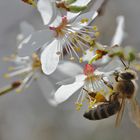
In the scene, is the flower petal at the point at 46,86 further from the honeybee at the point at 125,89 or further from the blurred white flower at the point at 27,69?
the honeybee at the point at 125,89

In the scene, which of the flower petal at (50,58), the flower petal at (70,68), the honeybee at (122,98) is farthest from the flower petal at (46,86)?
the honeybee at (122,98)

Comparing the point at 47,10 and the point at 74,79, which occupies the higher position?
the point at 47,10

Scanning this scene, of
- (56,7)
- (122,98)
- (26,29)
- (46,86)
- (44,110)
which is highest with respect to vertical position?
(56,7)

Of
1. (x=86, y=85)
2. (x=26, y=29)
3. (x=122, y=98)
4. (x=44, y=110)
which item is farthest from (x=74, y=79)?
(x=44, y=110)

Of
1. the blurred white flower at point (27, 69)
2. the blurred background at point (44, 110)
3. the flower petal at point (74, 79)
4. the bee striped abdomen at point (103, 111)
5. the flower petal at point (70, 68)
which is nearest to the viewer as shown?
the bee striped abdomen at point (103, 111)

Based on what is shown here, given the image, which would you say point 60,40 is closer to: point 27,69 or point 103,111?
point 103,111

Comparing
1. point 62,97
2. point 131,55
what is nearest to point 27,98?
point 62,97
